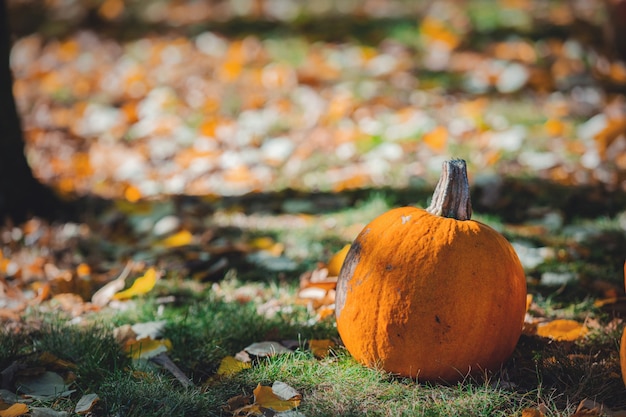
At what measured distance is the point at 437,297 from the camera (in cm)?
214

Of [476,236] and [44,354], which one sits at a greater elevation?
[476,236]

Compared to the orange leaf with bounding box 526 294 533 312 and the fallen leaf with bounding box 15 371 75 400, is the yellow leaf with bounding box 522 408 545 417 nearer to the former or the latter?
the orange leaf with bounding box 526 294 533 312

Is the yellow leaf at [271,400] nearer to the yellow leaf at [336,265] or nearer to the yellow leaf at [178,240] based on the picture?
the yellow leaf at [336,265]

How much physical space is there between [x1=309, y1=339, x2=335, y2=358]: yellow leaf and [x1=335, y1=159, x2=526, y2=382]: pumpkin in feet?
0.52

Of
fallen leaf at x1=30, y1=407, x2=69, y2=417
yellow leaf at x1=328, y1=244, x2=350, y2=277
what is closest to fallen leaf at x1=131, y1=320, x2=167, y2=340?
fallen leaf at x1=30, y1=407, x2=69, y2=417

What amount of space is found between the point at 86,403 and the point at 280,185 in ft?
8.28

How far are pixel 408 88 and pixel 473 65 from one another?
0.71 m

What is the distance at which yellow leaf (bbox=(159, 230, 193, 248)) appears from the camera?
3.62 metres

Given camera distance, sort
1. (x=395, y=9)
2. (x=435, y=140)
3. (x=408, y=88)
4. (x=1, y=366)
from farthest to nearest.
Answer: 1. (x=395, y=9)
2. (x=408, y=88)
3. (x=435, y=140)
4. (x=1, y=366)

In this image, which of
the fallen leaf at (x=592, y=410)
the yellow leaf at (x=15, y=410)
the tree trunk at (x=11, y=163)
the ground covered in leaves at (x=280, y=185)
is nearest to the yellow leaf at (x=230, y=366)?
the ground covered in leaves at (x=280, y=185)

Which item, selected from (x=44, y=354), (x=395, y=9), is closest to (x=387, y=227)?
(x=44, y=354)

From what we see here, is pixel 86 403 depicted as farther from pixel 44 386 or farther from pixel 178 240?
pixel 178 240

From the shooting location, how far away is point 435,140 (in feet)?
15.6

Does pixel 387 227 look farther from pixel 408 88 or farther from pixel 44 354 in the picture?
pixel 408 88
